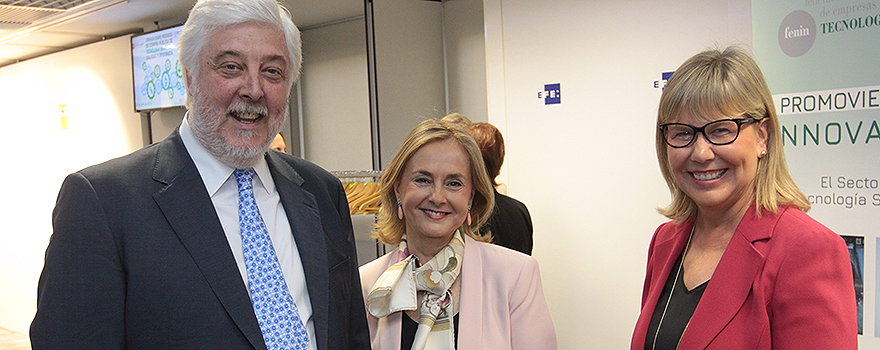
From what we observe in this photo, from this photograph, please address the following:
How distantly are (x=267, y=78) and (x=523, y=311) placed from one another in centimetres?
102

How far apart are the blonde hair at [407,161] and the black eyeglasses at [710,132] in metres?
0.64

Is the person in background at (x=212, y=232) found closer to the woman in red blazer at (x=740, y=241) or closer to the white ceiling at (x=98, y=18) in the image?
the woman in red blazer at (x=740, y=241)

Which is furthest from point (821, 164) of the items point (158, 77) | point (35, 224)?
point (35, 224)

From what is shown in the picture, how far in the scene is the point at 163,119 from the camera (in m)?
6.25

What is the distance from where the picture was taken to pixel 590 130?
12.7 feet

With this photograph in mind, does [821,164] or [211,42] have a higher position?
[211,42]

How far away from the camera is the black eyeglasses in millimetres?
1568

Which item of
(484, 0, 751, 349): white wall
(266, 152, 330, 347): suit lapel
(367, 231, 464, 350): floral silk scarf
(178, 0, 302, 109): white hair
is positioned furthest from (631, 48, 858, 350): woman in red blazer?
(484, 0, 751, 349): white wall

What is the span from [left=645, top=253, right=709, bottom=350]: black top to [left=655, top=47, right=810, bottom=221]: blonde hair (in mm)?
277

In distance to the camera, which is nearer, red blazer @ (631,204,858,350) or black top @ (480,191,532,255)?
red blazer @ (631,204,858,350)

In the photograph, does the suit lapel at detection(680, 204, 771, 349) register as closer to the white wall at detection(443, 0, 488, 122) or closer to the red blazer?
the red blazer

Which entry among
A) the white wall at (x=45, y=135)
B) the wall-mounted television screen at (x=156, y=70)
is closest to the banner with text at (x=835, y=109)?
the wall-mounted television screen at (x=156, y=70)

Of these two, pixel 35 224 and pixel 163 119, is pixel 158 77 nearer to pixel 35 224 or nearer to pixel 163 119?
pixel 163 119

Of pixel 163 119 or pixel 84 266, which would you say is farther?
pixel 163 119
